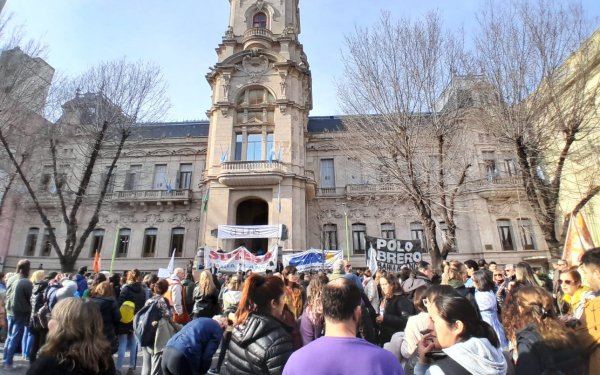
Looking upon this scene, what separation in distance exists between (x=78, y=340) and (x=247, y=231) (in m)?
17.0

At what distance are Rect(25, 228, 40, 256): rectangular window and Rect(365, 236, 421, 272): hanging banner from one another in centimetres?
2659

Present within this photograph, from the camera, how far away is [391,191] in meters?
25.2

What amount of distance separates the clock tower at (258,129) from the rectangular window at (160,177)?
6.17m

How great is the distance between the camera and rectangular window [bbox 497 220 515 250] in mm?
23953

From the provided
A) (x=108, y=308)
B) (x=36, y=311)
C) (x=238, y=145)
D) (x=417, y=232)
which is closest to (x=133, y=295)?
(x=108, y=308)

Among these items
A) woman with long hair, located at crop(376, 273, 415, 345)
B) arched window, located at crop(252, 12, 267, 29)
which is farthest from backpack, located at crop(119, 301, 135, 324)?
arched window, located at crop(252, 12, 267, 29)

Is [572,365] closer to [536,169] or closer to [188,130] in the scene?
[536,169]

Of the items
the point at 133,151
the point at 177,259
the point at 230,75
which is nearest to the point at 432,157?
the point at 230,75

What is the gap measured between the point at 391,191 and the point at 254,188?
10188mm

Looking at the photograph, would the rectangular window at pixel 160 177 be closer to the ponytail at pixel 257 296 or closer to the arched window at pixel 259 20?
the arched window at pixel 259 20

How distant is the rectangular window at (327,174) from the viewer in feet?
89.2

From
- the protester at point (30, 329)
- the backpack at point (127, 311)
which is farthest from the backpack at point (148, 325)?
the protester at point (30, 329)

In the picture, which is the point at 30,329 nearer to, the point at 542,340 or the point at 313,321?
the point at 313,321

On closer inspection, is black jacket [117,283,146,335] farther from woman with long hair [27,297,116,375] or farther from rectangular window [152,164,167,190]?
rectangular window [152,164,167,190]
